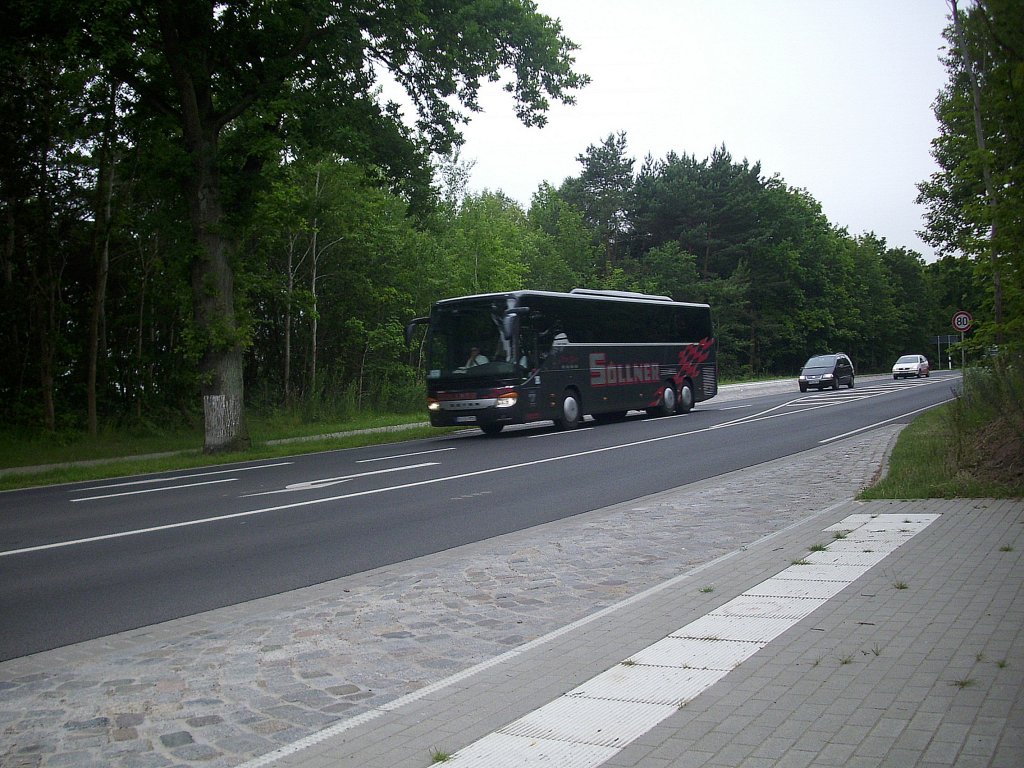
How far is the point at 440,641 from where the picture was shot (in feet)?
20.7

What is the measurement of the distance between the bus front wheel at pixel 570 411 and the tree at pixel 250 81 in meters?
7.90

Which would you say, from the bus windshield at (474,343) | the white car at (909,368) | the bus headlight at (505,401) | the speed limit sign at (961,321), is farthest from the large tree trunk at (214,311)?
the white car at (909,368)

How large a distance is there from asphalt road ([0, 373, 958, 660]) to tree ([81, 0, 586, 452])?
3835 mm

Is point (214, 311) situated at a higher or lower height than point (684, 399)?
higher

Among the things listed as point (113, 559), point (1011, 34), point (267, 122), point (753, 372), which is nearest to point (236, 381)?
point (267, 122)

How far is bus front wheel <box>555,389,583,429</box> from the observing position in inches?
1028

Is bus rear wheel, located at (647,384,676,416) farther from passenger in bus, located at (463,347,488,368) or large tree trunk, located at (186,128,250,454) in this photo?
large tree trunk, located at (186,128,250,454)

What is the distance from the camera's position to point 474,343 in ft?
81.4

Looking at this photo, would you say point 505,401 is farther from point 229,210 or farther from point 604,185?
point 604,185

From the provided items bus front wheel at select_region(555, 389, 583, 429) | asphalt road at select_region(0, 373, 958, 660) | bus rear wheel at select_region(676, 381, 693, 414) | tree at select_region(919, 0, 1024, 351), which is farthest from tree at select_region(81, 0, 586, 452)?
bus rear wheel at select_region(676, 381, 693, 414)

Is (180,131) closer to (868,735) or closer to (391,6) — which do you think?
(391,6)

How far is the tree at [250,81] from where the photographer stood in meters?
21.0

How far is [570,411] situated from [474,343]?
3489 millimetres

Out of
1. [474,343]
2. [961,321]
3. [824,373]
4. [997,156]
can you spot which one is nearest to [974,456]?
[997,156]
